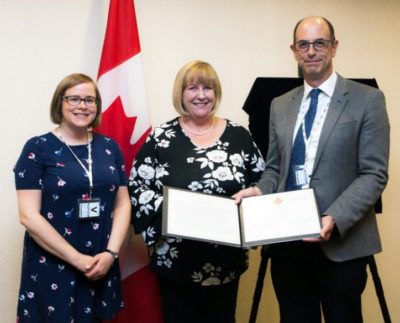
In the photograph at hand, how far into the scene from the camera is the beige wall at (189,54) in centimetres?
251

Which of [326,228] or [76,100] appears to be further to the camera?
[76,100]

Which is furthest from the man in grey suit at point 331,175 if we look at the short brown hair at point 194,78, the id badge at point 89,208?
the id badge at point 89,208

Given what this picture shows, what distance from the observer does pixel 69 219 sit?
6.16 ft

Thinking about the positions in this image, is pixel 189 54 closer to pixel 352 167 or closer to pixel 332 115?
pixel 332 115

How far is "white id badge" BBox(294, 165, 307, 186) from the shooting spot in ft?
6.09

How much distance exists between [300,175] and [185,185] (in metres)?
0.51

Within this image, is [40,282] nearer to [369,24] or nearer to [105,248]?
[105,248]

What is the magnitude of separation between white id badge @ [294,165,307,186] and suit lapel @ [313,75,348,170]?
0.07m

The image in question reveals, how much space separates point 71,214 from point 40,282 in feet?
1.03

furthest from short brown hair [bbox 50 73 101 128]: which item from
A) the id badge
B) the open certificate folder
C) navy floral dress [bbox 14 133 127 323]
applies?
the open certificate folder

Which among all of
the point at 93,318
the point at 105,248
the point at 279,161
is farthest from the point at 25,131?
the point at 279,161

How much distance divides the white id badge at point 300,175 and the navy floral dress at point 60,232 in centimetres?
84

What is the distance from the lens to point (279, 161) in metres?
2.10

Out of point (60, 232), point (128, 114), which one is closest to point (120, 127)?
point (128, 114)
